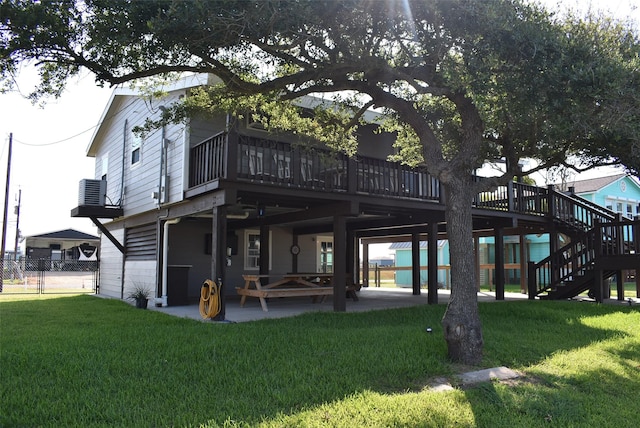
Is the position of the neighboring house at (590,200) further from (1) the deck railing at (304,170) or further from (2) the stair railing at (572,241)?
(1) the deck railing at (304,170)

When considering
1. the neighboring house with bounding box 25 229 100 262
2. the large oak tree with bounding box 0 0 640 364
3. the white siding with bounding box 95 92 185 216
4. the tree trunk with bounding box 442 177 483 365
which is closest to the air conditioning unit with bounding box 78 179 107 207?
the white siding with bounding box 95 92 185 216

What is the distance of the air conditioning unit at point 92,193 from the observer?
14.3 metres

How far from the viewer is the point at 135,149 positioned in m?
14.0

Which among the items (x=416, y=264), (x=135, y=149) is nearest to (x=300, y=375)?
(x=135, y=149)

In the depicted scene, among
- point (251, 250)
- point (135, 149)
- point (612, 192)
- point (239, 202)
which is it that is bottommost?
point (251, 250)

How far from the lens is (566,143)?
776cm

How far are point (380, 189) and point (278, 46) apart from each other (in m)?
5.43

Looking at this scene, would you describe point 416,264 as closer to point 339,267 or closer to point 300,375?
point 339,267

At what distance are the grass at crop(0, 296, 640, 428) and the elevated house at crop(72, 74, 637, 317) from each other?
260cm

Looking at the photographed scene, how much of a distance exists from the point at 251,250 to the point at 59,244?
29427 mm

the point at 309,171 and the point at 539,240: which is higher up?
the point at 309,171

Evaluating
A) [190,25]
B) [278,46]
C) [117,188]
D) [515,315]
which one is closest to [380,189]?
[515,315]

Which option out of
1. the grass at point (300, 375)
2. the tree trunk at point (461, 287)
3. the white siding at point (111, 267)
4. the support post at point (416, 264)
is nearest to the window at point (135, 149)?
the white siding at point (111, 267)

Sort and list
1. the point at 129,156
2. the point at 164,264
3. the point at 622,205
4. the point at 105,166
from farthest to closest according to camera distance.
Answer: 1. the point at 622,205
2. the point at 105,166
3. the point at 129,156
4. the point at 164,264
